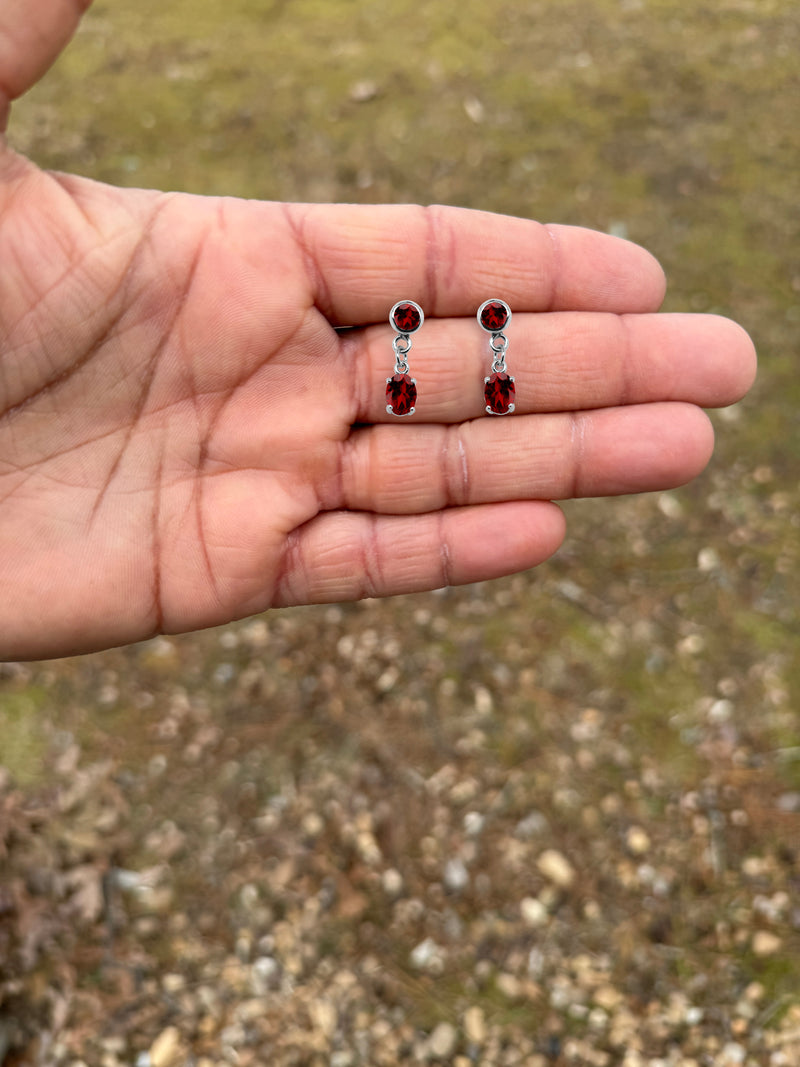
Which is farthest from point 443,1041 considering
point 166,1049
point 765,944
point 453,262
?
point 453,262

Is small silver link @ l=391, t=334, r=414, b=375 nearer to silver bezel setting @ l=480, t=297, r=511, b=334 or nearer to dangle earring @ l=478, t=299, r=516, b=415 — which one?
silver bezel setting @ l=480, t=297, r=511, b=334

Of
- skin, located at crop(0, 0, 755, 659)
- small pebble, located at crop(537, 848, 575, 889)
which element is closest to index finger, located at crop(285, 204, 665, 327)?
skin, located at crop(0, 0, 755, 659)

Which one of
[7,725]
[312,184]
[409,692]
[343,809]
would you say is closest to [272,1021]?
[343,809]

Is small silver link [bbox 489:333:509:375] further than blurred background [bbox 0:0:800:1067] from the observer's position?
No

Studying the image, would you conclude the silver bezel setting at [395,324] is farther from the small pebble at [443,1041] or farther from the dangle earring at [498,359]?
the small pebble at [443,1041]

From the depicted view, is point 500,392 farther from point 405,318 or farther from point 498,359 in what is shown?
point 405,318
